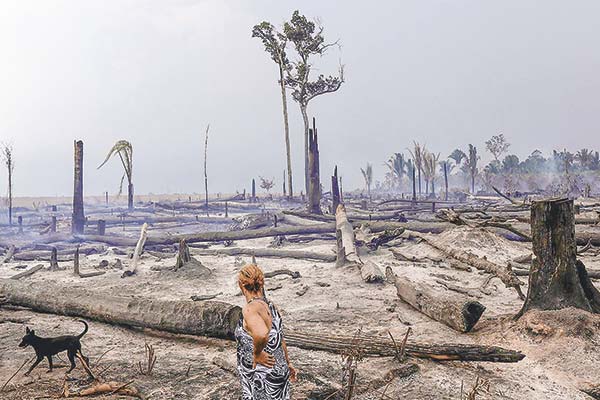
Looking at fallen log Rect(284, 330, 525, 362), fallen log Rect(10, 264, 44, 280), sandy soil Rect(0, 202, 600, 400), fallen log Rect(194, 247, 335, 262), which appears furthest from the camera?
fallen log Rect(194, 247, 335, 262)

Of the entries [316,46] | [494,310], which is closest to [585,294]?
[494,310]

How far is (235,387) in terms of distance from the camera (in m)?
3.95

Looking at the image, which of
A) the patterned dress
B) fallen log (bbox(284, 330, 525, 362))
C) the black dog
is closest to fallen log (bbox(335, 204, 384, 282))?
fallen log (bbox(284, 330, 525, 362))

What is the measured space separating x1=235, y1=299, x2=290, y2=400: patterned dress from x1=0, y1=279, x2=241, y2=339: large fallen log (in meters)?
→ 2.26

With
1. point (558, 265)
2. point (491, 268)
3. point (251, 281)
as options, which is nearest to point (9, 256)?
point (251, 281)

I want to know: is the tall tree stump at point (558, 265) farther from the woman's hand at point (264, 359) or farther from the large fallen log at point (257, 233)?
the large fallen log at point (257, 233)

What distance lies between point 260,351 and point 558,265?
14.5 ft

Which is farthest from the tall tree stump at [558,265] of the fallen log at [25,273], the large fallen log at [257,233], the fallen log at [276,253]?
the fallen log at [25,273]

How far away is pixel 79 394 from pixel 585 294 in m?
6.07

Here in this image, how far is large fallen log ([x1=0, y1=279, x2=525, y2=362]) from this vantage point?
4480 mm

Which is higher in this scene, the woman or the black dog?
the woman

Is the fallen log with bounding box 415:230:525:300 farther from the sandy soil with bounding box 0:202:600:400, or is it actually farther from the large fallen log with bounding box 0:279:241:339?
the large fallen log with bounding box 0:279:241:339

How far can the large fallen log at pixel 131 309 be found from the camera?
5.14m

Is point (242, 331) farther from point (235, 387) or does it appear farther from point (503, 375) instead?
point (503, 375)
